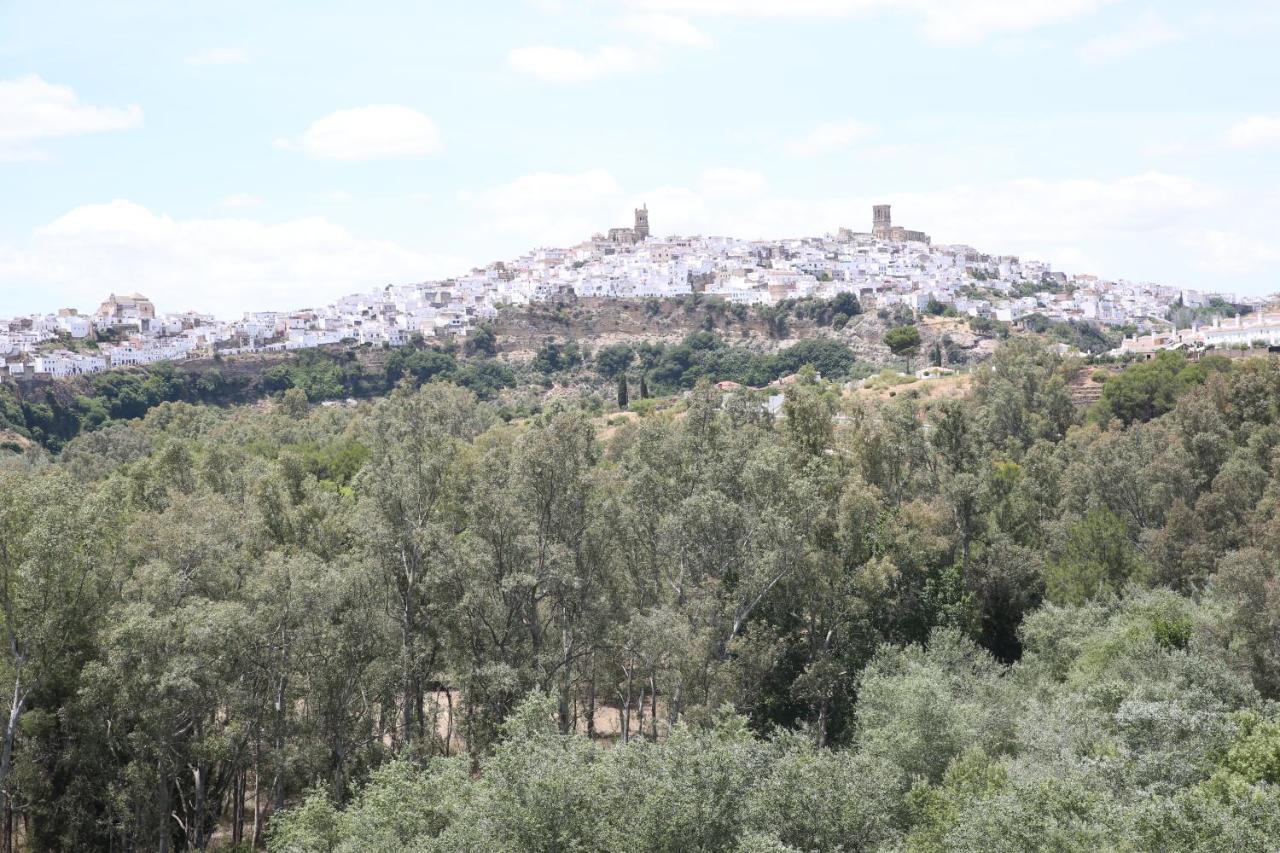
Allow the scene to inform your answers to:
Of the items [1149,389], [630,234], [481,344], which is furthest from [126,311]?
[1149,389]

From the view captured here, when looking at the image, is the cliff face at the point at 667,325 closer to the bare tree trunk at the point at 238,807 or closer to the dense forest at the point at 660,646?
the dense forest at the point at 660,646

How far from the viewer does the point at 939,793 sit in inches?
698

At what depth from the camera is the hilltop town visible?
378ft

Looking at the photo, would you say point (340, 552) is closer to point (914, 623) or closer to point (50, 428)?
point (914, 623)

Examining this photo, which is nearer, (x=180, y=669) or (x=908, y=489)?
(x=180, y=669)

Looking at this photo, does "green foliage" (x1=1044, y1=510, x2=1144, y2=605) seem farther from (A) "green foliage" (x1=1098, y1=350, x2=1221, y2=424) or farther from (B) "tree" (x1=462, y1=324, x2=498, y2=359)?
(B) "tree" (x1=462, y1=324, x2=498, y2=359)

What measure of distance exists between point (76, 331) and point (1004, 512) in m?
111

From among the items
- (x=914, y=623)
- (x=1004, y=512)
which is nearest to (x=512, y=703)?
(x=914, y=623)

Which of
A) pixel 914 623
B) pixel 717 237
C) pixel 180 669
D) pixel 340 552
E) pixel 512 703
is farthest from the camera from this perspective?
pixel 717 237

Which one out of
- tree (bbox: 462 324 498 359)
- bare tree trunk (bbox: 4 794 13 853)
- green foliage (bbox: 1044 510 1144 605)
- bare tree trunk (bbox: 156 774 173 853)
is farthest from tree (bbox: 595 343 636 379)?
bare tree trunk (bbox: 156 774 173 853)

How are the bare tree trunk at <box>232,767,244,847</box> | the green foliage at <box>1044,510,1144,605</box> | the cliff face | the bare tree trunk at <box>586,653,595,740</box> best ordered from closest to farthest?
the bare tree trunk at <box>232,767,244,847</box>, the bare tree trunk at <box>586,653,595,740</box>, the green foliage at <box>1044,510,1144,605</box>, the cliff face

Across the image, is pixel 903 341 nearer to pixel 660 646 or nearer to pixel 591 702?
pixel 591 702

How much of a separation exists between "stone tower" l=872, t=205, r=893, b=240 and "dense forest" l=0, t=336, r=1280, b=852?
162 m

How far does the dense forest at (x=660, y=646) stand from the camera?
16.2 meters
